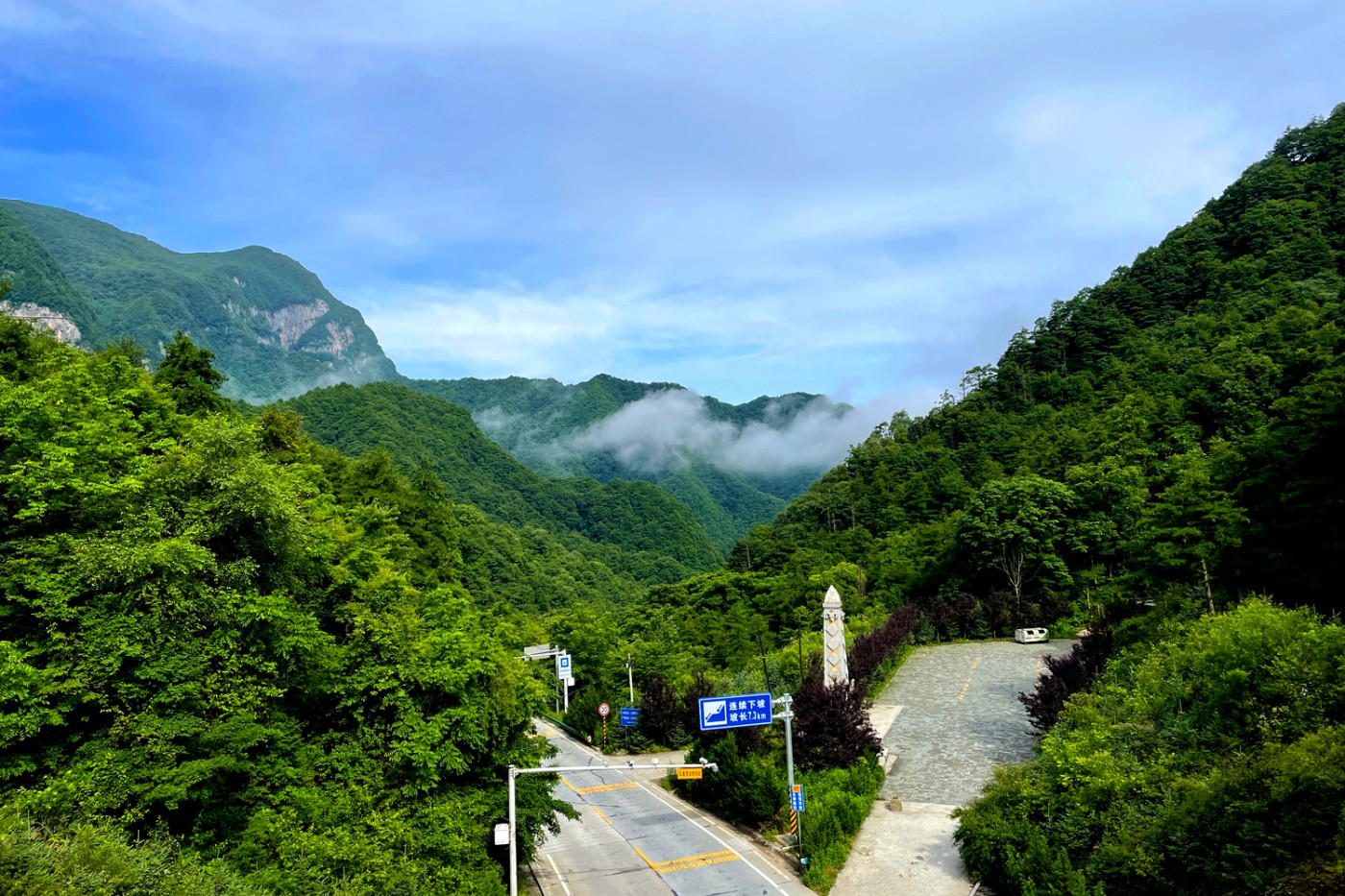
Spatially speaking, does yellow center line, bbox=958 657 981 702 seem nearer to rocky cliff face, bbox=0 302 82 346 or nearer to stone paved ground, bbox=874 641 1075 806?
stone paved ground, bbox=874 641 1075 806

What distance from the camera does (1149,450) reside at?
5128 centimetres

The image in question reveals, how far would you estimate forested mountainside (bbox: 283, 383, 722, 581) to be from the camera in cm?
12025

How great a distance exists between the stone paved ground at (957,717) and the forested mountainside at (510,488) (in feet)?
297

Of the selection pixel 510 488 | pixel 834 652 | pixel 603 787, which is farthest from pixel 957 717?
pixel 510 488

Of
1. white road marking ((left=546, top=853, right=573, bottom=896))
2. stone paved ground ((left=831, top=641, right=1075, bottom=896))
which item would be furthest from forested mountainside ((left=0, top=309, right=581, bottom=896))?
stone paved ground ((left=831, top=641, right=1075, bottom=896))

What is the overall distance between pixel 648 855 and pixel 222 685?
1269 centimetres

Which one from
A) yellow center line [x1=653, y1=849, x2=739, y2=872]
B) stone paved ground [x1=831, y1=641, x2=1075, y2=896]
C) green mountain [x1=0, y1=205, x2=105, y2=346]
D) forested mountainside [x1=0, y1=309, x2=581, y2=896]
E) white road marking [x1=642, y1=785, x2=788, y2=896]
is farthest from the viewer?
green mountain [x1=0, y1=205, x2=105, y2=346]

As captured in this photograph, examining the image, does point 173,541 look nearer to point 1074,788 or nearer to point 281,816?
point 281,816

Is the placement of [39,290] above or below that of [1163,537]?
above

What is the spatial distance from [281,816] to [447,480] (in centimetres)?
11997

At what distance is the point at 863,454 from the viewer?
297 feet

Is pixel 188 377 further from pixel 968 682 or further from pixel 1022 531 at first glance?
pixel 1022 531

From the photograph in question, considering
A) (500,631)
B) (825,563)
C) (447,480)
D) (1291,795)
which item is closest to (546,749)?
(500,631)

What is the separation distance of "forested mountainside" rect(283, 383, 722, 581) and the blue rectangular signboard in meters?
99.3
